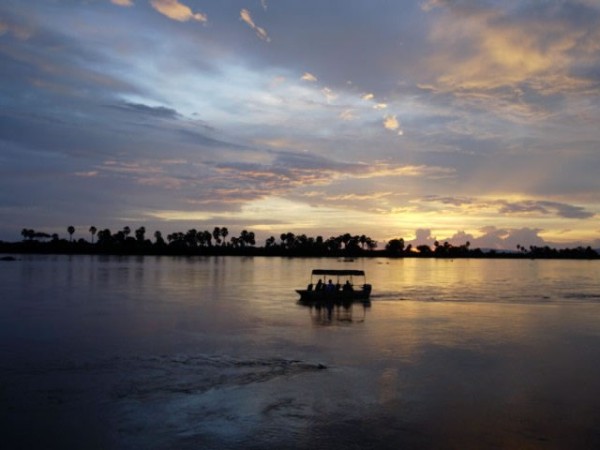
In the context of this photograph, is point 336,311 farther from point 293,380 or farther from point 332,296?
point 293,380

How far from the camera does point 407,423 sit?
40.4ft

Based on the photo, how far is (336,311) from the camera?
114 feet

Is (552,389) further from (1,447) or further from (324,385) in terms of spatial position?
(1,447)

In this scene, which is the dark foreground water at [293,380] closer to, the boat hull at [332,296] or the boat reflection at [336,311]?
the boat reflection at [336,311]

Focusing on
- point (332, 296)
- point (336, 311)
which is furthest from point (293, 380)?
point (332, 296)

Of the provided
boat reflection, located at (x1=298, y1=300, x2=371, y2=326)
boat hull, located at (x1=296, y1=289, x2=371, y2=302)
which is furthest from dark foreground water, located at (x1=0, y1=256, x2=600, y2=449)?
boat hull, located at (x1=296, y1=289, x2=371, y2=302)

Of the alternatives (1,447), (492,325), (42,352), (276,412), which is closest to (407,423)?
(276,412)

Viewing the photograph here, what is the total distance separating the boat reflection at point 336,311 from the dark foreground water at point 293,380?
1.27 ft

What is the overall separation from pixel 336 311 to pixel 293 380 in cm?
1902

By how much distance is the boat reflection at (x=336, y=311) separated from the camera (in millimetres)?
29981

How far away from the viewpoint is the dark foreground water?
11.5m

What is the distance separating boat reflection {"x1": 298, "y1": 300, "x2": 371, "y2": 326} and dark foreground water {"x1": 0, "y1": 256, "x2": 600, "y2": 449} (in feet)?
1.27

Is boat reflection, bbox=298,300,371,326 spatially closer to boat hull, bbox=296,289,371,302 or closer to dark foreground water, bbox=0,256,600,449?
boat hull, bbox=296,289,371,302

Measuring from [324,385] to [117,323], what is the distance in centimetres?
1548
